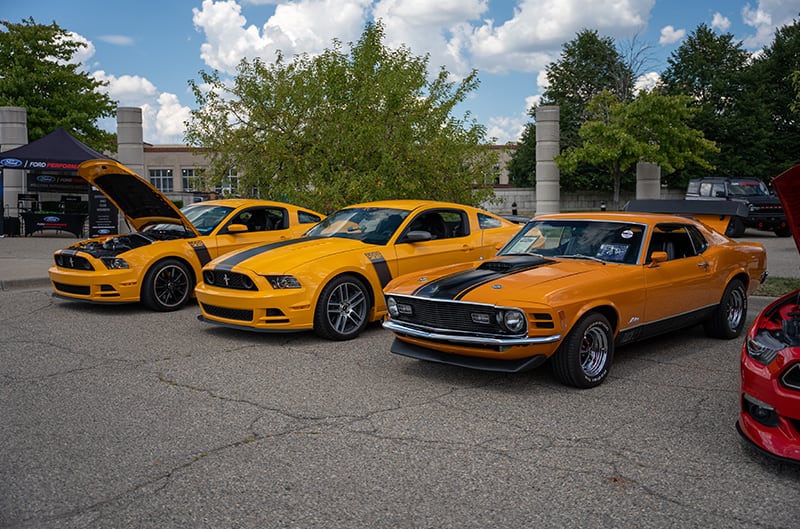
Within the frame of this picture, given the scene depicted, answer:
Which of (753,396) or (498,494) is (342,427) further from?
(753,396)

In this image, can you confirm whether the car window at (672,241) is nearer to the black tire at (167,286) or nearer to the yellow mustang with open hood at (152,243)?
the yellow mustang with open hood at (152,243)

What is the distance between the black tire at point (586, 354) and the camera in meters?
5.64

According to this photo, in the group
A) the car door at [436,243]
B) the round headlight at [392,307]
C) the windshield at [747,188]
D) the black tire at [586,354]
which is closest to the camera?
the black tire at [586,354]

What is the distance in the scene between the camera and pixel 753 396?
Result: 165 inches

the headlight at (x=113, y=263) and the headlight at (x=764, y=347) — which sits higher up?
the headlight at (x=113, y=263)

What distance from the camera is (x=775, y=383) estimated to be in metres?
4.07

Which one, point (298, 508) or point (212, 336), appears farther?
point (212, 336)

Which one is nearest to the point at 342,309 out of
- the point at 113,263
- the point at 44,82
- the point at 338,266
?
the point at 338,266

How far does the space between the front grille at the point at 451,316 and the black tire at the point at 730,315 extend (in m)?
3.04

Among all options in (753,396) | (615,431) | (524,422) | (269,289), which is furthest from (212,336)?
(753,396)

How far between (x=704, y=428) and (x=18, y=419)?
4.66 metres

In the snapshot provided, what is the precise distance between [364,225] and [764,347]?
5212 mm

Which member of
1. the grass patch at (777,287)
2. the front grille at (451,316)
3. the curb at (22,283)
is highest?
the front grille at (451,316)

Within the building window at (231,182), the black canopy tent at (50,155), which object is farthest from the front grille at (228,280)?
the black canopy tent at (50,155)
